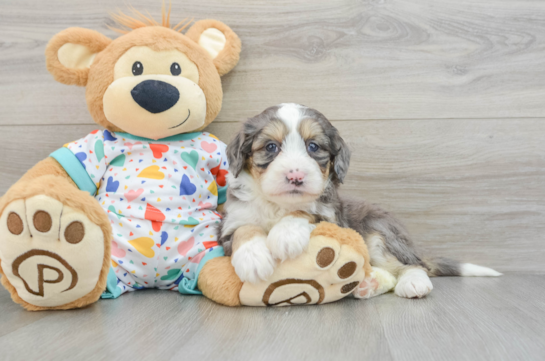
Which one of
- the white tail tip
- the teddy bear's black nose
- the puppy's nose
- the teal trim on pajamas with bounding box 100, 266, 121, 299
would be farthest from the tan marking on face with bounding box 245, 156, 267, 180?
the white tail tip

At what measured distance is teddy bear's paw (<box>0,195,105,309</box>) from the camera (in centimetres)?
133

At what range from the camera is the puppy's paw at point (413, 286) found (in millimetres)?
1646

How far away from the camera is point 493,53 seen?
2188 millimetres

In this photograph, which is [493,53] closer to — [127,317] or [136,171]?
[136,171]

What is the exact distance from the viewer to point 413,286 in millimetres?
1650

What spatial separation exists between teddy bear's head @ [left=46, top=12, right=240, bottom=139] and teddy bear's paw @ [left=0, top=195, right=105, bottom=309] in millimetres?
544

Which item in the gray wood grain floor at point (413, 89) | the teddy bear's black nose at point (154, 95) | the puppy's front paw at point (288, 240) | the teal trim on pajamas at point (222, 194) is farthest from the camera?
the gray wood grain floor at point (413, 89)

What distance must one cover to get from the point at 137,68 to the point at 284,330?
48.0 inches

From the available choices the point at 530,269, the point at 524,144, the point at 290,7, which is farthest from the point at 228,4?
the point at 530,269

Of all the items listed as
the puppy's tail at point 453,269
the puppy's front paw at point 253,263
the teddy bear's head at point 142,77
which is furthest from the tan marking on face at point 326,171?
the puppy's tail at point 453,269

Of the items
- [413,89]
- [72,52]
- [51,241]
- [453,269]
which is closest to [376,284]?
[453,269]

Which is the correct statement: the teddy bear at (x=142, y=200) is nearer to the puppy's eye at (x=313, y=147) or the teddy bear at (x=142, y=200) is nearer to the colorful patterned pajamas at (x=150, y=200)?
the colorful patterned pajamas at (x=150, y=200)

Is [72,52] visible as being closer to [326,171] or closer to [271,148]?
[271,148]

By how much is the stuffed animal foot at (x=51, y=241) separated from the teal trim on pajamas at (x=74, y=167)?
0.31 m
